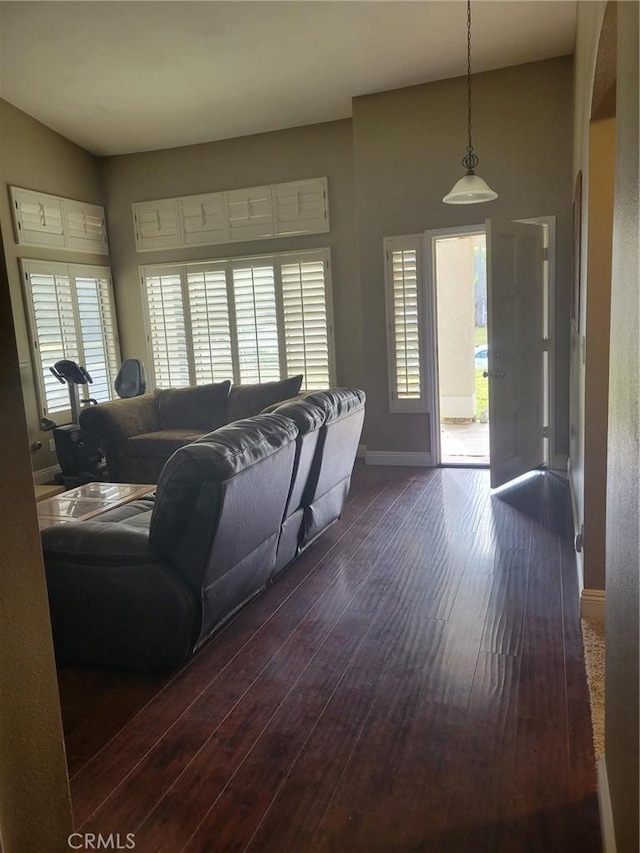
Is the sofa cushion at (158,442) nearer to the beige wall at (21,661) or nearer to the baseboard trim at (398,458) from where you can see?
the baseboard trim at (398,458)

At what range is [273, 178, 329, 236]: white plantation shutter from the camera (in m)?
6.12

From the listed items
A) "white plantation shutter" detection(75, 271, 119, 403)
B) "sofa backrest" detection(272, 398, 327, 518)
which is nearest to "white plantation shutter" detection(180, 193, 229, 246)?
"white plantation shutter" detection(75, 271, 119, 403)

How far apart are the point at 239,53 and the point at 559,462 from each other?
4.03 meters

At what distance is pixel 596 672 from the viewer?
246 centimetres

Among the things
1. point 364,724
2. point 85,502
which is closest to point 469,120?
point 85,502

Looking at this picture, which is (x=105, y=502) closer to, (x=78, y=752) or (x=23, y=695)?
(x=78, y=752)

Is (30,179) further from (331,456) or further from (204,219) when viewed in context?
(331,456)

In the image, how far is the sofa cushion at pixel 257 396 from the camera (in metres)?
5.35

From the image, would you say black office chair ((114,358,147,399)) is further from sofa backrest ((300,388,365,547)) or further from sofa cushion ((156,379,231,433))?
sofa backrest ((300,388,365,547))

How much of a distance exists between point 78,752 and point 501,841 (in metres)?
1.35

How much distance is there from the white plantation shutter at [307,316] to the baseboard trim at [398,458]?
0.88 metres

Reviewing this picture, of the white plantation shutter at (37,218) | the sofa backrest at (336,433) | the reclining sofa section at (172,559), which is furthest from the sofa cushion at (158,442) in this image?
the reclining sofa section at (172,559)

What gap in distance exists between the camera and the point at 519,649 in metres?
2.66

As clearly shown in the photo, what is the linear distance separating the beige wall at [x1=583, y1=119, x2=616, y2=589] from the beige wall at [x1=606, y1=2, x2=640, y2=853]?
4.25 ft
